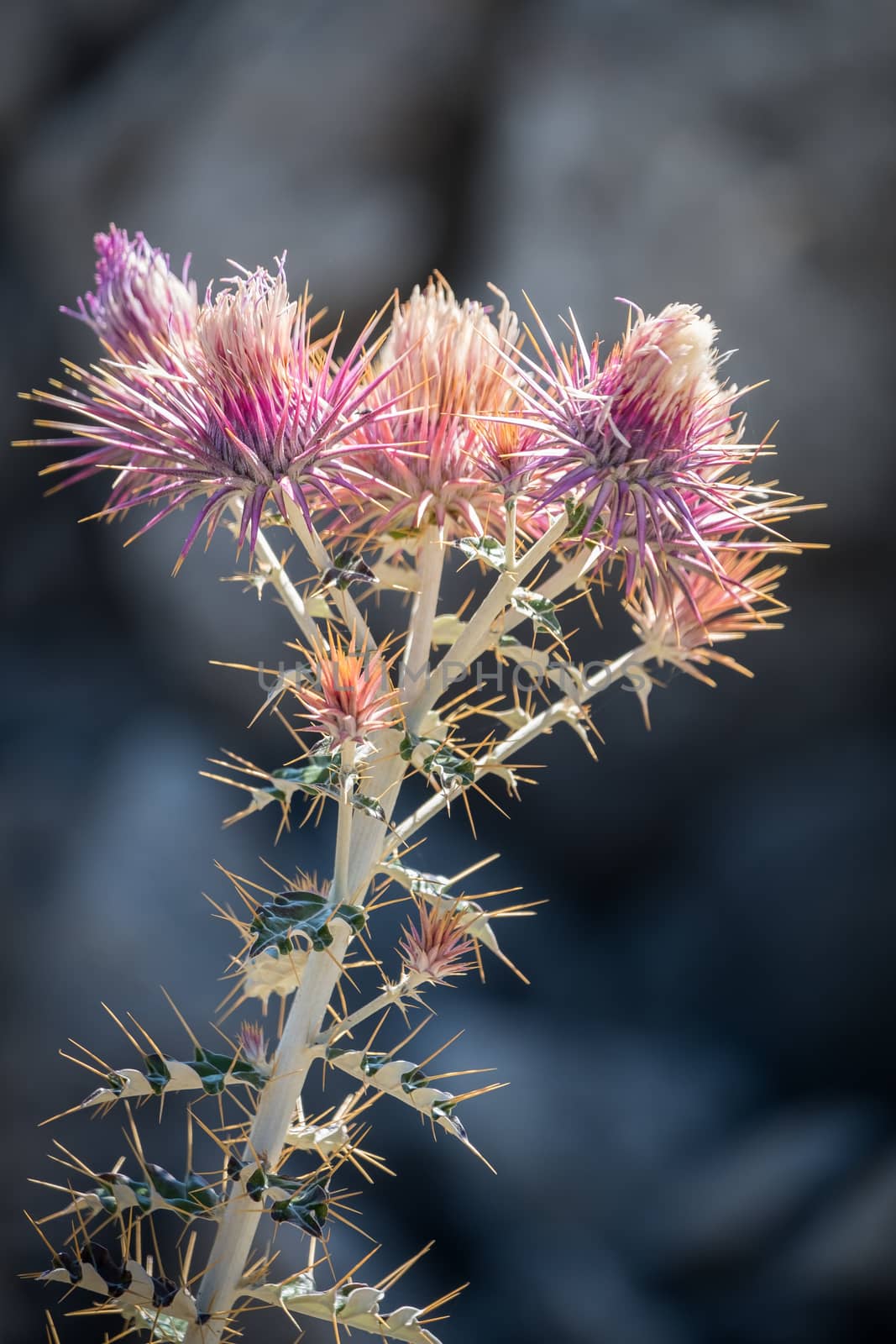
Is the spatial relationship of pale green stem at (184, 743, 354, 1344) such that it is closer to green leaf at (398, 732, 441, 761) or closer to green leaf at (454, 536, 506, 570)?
green leaf at (398, 732, 441, 761)

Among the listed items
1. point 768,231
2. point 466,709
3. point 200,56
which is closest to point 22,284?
point 200,56

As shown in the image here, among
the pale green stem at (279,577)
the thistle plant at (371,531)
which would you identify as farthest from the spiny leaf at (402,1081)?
the pale green stem at (279,577)

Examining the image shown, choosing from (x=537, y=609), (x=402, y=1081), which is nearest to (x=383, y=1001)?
(x=402, y=1081)

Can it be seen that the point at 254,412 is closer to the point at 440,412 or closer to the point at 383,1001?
the point at 440,412

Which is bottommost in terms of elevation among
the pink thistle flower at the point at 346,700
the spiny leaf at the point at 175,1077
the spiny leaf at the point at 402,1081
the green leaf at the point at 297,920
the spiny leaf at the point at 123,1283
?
the spiny leaf at the point at 123,1283

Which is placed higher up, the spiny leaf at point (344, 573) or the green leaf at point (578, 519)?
the green leaf at point (578, 519)

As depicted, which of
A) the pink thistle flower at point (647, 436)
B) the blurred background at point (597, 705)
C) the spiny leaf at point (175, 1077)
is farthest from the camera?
the blurred background at point (597, 705)

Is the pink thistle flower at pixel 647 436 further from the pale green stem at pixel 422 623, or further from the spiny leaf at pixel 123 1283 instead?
the spiny leaf at pixel 123 1283

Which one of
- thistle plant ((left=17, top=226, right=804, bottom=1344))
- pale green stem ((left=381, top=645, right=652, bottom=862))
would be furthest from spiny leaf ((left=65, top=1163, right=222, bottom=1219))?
pale green stem ((left=381, top=645, right=652, bottom=862))
